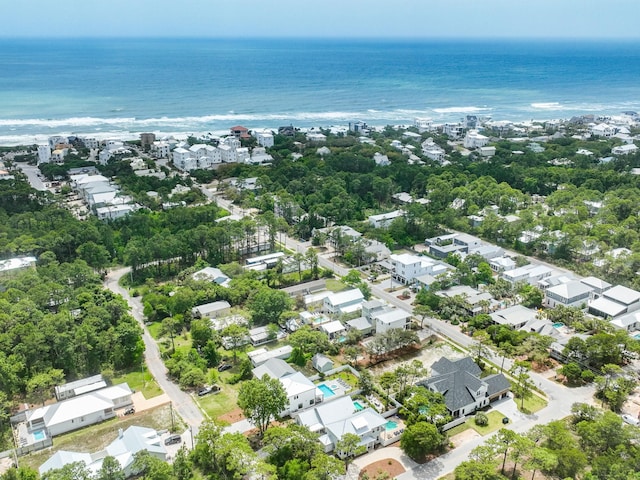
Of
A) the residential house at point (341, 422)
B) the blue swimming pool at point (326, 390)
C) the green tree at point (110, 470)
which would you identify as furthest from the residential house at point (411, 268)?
the green tree at point (110, 470)

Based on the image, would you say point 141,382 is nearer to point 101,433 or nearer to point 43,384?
point 101,433

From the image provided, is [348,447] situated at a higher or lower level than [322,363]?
higher

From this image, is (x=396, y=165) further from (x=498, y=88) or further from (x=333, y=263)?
(x=498, y=88)

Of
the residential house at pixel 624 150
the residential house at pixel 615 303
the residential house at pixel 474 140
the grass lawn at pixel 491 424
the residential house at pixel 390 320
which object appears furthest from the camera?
the residential house at pixel 474 140

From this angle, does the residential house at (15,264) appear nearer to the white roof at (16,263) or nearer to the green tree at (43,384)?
the white roof at (16,263)

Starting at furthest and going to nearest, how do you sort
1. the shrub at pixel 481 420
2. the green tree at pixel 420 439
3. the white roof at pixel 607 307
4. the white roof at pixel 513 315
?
the white roof at pixel 607 307, the white roof at pixel 513 315, the shrub at pixel 481 420, the green tree at pixel 420 439

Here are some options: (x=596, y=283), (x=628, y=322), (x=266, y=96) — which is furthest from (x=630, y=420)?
(x=266, y=96)
